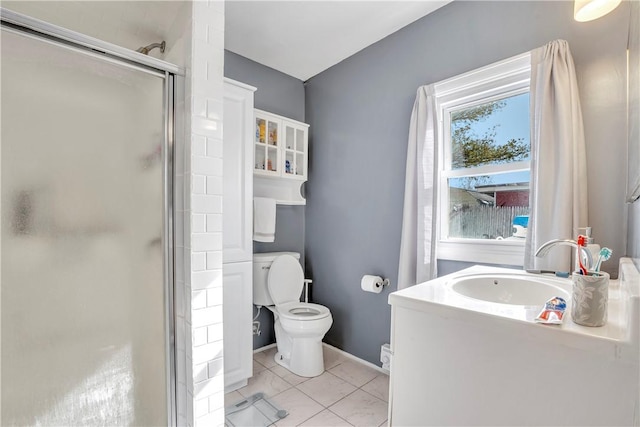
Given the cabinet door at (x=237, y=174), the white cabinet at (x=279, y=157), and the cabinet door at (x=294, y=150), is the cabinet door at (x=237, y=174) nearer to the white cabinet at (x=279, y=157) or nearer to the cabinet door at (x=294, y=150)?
the white cabinet at (x=279, y=157)

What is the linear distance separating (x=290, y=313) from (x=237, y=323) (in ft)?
1.36

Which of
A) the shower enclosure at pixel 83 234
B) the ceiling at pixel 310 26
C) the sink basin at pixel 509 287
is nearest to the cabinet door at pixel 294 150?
the ceiling at pixel 310 26

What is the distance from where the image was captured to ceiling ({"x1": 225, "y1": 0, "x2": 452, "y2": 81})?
1.89 meters

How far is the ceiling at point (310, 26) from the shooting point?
6.19 ft

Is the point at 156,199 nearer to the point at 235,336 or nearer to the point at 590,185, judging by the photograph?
the point at 235,336

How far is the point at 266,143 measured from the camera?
233 centimetres

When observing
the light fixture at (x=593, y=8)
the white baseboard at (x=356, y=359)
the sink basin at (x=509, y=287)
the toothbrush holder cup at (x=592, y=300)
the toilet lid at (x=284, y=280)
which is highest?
the light fixture at (x=593, y=8)

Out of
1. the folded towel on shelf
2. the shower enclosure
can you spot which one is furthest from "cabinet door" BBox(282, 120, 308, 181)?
the shower enclosure

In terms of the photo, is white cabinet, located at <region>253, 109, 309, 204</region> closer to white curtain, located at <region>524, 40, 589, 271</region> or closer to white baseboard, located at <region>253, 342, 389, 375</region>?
white baseboard, located at <region>253, 342, 389, 375</region>

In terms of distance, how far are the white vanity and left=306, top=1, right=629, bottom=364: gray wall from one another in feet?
2.59

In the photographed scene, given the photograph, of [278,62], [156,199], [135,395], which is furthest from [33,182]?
[278,62]

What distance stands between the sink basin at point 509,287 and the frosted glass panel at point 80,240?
1269 mm

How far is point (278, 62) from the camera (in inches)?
99.6

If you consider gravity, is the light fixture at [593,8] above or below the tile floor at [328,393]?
above
